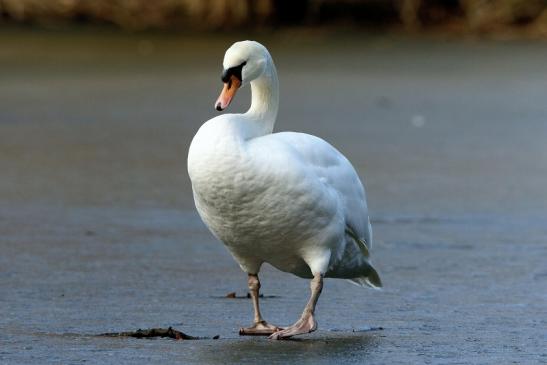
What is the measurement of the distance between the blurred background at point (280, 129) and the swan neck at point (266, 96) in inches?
37.1

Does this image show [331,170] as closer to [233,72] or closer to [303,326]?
[233,72]

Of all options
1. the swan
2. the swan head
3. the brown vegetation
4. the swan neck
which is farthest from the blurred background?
the swan head

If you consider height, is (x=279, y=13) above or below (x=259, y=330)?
below

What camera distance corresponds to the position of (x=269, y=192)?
592 centimetres

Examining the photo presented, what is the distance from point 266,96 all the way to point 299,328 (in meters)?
1.14

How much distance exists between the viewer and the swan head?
20.9 feet

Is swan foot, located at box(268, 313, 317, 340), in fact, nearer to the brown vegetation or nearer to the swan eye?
the swan eye

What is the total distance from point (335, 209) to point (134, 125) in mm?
8614

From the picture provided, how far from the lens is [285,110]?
15.7 meters

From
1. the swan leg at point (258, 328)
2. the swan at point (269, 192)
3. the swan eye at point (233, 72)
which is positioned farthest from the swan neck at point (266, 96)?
the swan leg at point (258, 328)

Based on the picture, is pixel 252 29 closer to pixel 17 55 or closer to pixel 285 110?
pixel 17 55

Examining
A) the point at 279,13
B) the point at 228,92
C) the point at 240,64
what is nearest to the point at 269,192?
the point at 228,92

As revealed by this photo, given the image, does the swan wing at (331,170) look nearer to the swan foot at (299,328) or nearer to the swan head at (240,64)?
the swan head at (240,64)

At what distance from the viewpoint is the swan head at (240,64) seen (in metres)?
6.38
